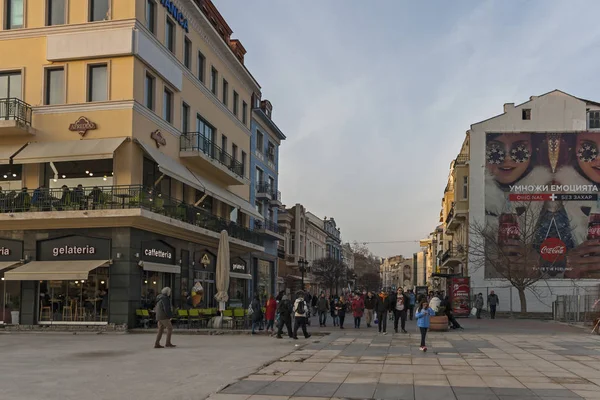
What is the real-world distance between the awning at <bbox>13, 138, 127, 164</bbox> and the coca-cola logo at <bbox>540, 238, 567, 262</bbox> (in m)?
32.6

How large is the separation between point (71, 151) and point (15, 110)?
3211mm

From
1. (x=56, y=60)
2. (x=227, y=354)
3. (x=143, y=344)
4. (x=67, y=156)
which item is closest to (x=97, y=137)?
(x=67, y=156)

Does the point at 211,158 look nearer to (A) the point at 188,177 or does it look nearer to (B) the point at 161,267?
(A) the point at 188,177

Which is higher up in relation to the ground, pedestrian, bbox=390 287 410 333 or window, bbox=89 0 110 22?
window, bbox=89 0 110 22

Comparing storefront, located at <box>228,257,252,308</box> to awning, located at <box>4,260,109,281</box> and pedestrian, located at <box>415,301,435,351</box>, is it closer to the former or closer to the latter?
awning, located at <box>4,260,109,281</box>

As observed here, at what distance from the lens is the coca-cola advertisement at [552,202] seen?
147ft

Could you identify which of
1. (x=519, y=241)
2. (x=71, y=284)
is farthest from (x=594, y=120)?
(x=71, y=284)

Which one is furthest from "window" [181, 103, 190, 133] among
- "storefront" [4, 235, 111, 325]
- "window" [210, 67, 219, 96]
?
"storefront" [4, 235, 111, 325]

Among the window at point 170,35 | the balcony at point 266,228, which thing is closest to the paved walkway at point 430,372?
the window at point 170,35

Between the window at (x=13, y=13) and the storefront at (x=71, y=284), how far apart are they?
9599 millimetres

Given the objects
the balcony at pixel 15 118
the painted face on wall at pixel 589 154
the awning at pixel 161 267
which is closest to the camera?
the awning at pixel 161 267

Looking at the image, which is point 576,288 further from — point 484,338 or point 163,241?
point 163,241

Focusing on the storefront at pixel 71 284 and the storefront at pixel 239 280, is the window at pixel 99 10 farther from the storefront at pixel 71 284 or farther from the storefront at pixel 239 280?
the storefront at pixel 239 280

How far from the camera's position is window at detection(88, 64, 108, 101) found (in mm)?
25672
